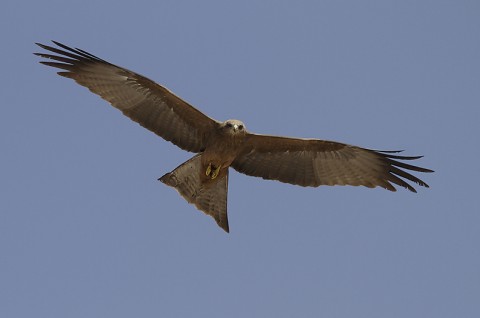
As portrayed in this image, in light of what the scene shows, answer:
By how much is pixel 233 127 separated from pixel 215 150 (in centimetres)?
46

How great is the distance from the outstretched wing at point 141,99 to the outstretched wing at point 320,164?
34.6 inches

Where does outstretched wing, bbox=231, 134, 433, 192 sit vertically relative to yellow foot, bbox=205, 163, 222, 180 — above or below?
above

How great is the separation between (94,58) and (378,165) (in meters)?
4.81

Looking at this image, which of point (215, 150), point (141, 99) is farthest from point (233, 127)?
point (141, 99)

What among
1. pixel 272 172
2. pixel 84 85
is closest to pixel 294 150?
pixel 272 172

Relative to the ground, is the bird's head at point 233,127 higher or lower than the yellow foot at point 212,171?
higher

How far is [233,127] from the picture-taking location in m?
16.2

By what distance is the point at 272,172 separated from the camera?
17.2 metres

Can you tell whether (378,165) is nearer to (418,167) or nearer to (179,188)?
(418,167)

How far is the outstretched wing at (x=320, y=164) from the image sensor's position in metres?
17.0

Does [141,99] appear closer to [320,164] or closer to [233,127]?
[233,127]

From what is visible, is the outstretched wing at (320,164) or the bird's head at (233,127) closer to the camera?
the bird's head at (233,127)

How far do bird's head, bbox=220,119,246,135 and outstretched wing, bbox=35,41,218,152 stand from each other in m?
0.28

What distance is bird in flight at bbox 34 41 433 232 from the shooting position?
1647cm
